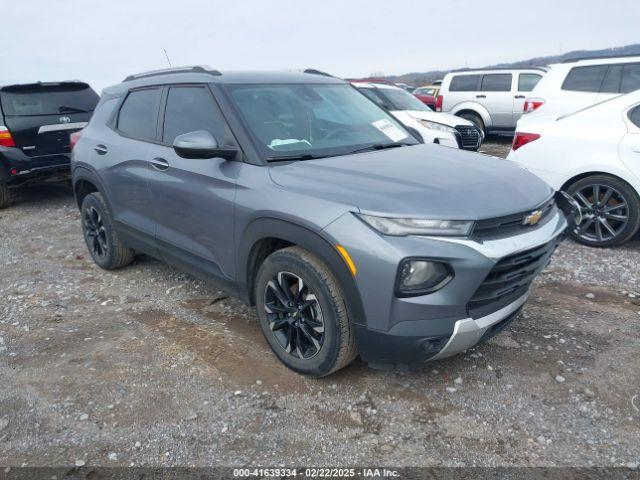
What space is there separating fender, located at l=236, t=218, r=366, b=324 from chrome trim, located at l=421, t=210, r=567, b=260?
468 mm

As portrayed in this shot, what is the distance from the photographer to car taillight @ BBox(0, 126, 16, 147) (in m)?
7.08

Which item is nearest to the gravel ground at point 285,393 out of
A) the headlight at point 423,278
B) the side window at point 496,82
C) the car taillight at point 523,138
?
the headlight at point 423,278

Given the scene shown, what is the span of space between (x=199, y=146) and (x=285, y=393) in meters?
1.53

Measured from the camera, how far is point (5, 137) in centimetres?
709

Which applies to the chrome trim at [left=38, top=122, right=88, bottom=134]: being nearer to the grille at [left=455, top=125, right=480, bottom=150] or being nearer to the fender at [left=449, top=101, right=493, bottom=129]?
the grille at [left=455, top=125, right=480, bottom=150]

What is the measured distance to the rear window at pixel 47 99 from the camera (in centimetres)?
725

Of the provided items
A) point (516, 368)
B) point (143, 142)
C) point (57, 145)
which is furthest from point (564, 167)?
point (57, 145)

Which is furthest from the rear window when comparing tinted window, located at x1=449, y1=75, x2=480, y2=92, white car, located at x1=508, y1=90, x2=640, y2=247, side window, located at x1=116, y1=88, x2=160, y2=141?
tinted window, located at x1=449, y1=75, x2=480, y2=92

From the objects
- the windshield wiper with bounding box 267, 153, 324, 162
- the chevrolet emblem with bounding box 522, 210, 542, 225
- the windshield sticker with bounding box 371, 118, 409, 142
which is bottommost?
the chevrolet emblem with bounding box 522, 210, 542, 225

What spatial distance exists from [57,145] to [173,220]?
190 inches

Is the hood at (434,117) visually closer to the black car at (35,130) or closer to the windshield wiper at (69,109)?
the windshield wiper at (69,109)

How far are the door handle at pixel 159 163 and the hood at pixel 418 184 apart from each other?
1.07 meters

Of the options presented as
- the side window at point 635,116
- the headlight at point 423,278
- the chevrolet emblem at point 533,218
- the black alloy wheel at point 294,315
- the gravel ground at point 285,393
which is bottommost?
the gravel ground at point 285,393

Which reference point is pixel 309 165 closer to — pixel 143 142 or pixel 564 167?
pixel 143 142
